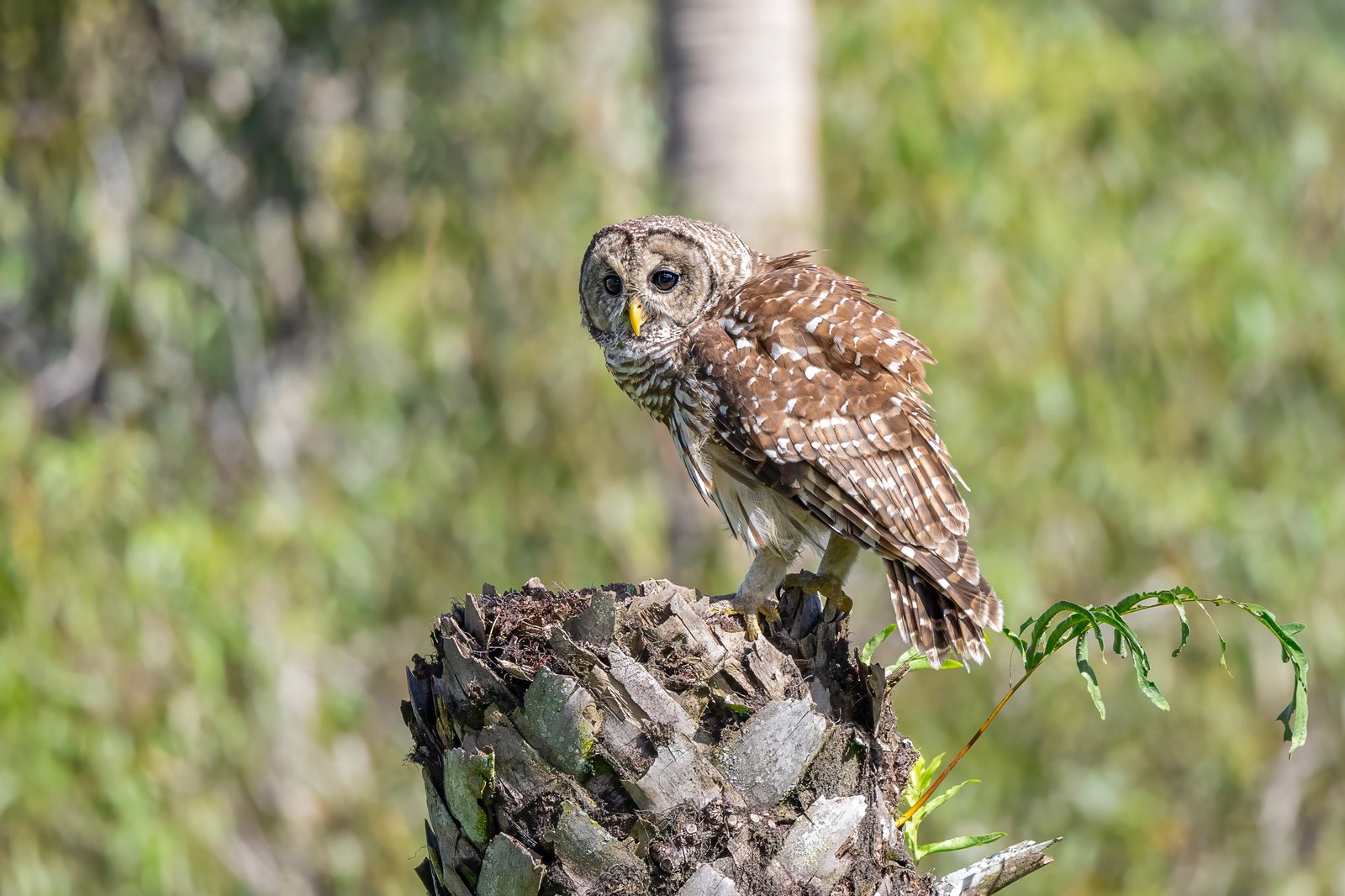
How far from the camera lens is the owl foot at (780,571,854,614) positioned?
8.03 feet

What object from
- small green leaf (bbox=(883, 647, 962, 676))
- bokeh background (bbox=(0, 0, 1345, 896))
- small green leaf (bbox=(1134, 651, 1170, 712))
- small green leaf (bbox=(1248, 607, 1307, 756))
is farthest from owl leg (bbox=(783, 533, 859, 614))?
bokeh background (bbox=(0, 0, 1345, 896))

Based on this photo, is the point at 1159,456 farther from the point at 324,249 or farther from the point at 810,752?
the point at 810,752

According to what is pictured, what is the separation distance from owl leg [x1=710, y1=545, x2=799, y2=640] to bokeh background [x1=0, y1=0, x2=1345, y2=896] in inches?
144

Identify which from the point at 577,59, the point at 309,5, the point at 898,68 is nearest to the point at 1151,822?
the point at 898,68

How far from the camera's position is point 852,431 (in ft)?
9.33

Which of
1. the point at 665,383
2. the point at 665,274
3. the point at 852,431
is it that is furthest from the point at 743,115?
the point at 852,431

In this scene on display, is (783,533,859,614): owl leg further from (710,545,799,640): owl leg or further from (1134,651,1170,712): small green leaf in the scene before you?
(1134,651,1170,712): small green leaf

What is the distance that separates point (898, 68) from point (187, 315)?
332cm

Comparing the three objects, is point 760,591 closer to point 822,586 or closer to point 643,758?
point 822,586

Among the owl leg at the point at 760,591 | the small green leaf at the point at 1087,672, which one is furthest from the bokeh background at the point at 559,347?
the small green leaf at the point at 1087,672

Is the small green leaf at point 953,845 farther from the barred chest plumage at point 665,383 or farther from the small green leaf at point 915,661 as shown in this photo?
the barred chest plumage at point 665,383

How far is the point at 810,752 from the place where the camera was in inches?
80.4

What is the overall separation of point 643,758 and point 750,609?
1.77 ft

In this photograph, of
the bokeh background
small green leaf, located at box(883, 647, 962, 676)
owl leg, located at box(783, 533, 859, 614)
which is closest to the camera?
small green leaf, located at box(883, 647, 962, 676)
